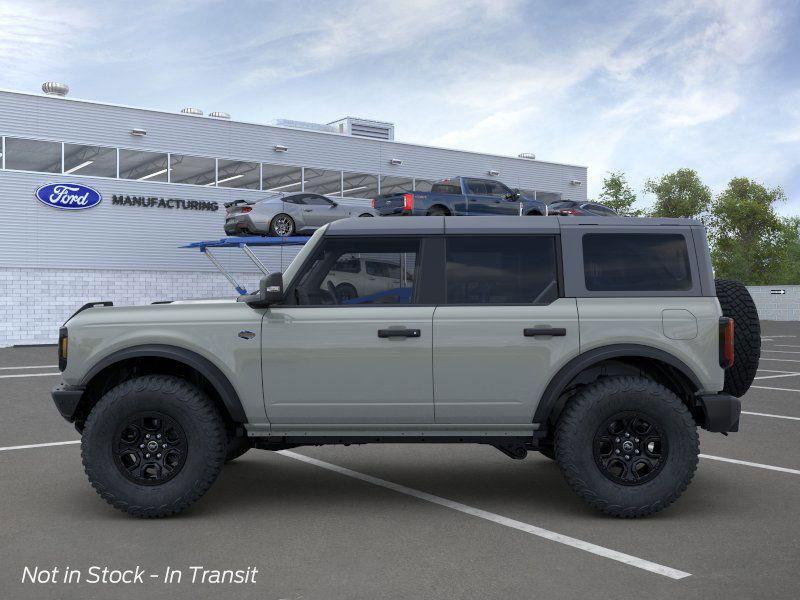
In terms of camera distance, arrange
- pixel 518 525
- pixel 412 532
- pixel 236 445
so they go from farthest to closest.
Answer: pixel 236 445, pixel 518 525, pixel 412 532

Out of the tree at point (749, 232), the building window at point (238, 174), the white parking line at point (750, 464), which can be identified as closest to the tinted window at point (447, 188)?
the building window at point (238, 174)

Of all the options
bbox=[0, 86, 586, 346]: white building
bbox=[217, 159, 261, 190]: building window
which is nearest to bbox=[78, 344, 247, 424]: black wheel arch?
bbox=[0, 86, 586, 346]: white building

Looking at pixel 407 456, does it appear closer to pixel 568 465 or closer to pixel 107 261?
pixel 568 465

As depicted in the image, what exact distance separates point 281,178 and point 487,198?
13.5m

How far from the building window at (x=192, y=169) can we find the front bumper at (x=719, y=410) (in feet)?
91.0

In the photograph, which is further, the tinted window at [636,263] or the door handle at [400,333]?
the tinted window at [636,263]

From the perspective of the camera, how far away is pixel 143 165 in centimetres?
3047

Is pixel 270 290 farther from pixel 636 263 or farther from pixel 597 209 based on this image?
pixel 597 209

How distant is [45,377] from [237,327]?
12.2 metres

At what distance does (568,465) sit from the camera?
5.61 m

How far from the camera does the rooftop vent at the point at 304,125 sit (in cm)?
3481

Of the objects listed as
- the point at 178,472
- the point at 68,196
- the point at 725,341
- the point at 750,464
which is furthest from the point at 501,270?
the point at 68,196

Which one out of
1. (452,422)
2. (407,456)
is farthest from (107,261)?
(452,422)

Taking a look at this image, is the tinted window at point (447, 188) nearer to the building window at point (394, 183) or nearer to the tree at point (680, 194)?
the building window at point (394, 183)
